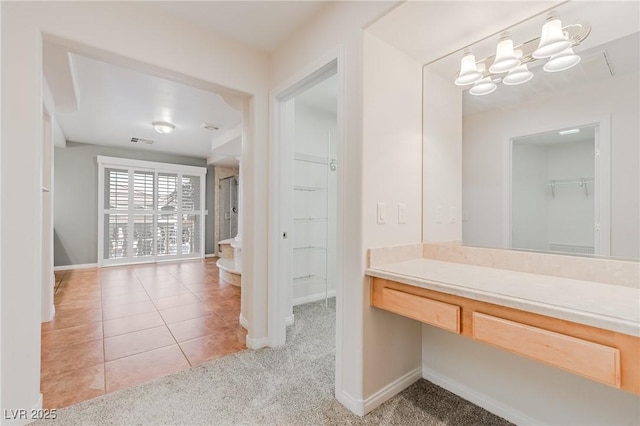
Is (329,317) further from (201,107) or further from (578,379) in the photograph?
(201,107)

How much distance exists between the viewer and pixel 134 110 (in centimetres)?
404

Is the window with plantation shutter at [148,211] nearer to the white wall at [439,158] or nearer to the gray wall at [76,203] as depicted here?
the gray wall at [76,203]

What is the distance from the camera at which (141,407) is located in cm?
170

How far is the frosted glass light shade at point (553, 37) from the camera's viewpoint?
1476 millimetres

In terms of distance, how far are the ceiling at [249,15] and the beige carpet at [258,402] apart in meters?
2.51

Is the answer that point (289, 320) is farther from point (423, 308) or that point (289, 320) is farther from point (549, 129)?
point (549, 129)

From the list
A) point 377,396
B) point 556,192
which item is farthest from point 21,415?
point 556,192

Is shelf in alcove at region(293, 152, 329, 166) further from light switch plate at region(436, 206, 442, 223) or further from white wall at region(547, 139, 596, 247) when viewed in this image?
white wall at region(547, 139, 596, 247)

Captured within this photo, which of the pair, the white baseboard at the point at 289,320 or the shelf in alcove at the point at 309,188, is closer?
the white baseboard at the point at 289,320

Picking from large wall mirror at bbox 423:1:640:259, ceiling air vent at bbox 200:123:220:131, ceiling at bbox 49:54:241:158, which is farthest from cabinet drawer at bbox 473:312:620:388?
ceiling air vent at bbox 200:123:220:131

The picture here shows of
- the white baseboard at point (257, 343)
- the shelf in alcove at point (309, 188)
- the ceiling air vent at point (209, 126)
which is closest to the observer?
the white baseboard at point (257, 343)

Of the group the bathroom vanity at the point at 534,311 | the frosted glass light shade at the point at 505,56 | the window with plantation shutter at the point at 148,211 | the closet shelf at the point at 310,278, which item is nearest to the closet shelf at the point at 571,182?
the bathroom vanity at the point at 534,311

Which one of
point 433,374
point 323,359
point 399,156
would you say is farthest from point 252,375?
point 399,156

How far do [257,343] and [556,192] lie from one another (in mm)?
2336
